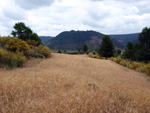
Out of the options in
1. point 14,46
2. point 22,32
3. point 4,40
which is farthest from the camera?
point 22,32

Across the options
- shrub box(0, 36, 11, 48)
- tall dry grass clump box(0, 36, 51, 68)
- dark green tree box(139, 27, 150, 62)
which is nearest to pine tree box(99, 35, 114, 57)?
dark green tree box(139, 27, 150, 62)

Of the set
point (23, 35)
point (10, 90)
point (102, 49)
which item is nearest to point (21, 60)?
point (10, 90)

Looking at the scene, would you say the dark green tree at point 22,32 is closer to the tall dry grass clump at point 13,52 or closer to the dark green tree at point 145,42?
the tall dry grass clump at point 13,52

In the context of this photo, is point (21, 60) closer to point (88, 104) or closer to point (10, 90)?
point (10, 90)

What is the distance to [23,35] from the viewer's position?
17984 millimetres

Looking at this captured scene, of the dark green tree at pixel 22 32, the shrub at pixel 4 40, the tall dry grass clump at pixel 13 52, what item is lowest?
the tall dry grass clump at pixel 13 52

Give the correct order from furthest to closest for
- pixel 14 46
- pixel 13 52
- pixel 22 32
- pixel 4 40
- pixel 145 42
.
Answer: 1. pixel 145 42
2. pixel 22 32
3. pixel 4 40
4. pixel 14 46
5. pixel 13 52

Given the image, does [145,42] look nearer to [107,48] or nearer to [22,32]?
[107,48]

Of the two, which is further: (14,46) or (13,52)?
(14,46)

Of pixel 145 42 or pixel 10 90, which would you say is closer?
pixel 10 90

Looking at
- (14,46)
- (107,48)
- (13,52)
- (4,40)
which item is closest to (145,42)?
(107,48)

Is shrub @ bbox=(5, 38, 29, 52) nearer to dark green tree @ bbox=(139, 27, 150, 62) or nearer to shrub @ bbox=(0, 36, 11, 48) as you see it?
shrub @ bbox=(0, 36, 11, 48)

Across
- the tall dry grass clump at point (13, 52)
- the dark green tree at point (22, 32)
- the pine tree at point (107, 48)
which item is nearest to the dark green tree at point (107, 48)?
the pine tree at point (107, 48)

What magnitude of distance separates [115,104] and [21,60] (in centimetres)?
802
